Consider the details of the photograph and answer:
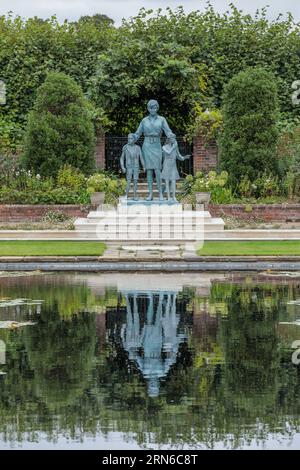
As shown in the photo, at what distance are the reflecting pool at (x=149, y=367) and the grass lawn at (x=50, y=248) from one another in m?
4.11

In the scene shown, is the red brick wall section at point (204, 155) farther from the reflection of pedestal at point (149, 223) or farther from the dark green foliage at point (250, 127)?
the reflection of pedestal at point (149, 223)

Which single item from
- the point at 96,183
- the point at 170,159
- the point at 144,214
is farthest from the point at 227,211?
the point at 96,183

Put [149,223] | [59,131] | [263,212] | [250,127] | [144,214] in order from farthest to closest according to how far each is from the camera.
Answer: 1. [59,131]
2. [250,127]
3. [263,212]
4. [144,214]
5. [149,223]

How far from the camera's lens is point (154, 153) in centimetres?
2548

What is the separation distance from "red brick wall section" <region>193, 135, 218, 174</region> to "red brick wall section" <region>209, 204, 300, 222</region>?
412 cm

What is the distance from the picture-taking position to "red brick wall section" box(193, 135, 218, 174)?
96.2 feet

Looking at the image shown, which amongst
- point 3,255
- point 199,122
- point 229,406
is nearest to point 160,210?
point 199,122

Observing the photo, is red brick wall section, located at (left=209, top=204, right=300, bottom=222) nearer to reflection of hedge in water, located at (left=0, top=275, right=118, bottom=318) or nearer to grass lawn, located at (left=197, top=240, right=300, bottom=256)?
grass lawn, located at (left=197, top=240, right=300, bottom=256)

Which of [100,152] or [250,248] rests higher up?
[100,152]

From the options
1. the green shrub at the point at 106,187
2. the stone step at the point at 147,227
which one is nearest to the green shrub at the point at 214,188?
the green shrub at the point at 106,187

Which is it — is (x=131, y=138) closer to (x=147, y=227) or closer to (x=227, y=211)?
(x=147, y=227)

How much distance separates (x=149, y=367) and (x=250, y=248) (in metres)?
11.1

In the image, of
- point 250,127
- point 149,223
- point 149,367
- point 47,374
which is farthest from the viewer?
point 250,127

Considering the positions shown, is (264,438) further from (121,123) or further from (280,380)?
(121,123)
